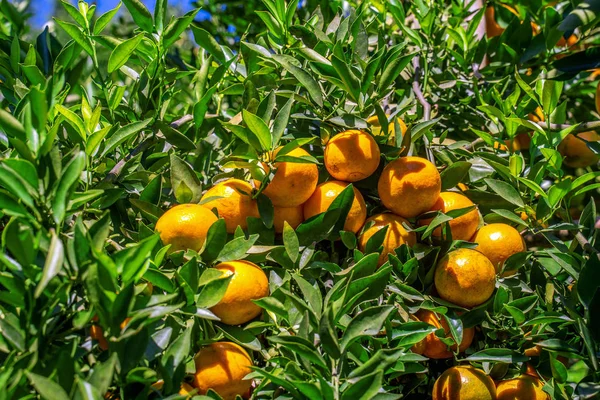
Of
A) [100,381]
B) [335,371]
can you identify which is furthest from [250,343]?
[100,381]

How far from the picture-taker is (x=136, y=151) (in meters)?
1.05

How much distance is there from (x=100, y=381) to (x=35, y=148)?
0.94 ft

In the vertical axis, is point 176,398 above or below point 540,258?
above

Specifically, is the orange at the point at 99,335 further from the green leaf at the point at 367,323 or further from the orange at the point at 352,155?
the orange at the point at 352,155

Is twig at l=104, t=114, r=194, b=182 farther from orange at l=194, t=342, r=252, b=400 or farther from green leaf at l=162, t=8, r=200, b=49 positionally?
orange at l=194, t=342, r=252, b=400

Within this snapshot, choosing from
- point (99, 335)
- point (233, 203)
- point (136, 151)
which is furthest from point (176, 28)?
point (99, 335)

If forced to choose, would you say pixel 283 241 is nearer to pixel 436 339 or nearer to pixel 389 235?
pixel 389 235

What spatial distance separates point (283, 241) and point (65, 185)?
35 cm

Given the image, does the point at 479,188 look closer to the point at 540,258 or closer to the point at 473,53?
the point at 540,258

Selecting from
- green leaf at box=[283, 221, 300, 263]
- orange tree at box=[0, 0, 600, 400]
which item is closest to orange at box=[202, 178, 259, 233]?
orange tree at box=[0, 0, 600, 400]

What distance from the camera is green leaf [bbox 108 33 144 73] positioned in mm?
955

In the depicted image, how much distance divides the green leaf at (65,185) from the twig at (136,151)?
277 millimetres

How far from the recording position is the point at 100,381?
0.61m

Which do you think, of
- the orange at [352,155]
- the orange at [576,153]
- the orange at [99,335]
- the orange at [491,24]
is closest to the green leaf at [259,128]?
the orange at [352,155]
